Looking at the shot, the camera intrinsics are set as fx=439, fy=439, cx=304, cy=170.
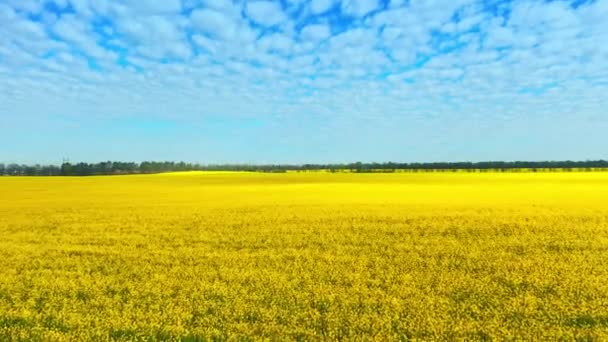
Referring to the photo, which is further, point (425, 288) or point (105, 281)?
point (105, 281)

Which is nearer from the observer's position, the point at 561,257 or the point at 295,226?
the point at 561,257

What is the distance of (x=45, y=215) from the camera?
26.0 m

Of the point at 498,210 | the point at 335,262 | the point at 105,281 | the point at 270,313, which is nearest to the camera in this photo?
the point at 270,313

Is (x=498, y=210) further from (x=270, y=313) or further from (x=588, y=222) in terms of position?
(x=270, y=313)

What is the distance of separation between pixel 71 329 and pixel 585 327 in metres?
9.12

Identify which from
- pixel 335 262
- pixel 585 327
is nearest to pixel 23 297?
pixel 335 262

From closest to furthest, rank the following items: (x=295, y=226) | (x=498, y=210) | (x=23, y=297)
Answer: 1. (x=23, y=297)
2. (x=295, y=226)
3. (x=498, y=210)

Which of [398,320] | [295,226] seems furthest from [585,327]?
[295,226]

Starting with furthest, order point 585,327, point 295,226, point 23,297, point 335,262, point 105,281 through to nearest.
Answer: point 295,226, point 335,262, point 105,281, point 23,297, point 585,327

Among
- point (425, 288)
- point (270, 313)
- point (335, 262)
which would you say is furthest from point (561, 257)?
point (270, 313)

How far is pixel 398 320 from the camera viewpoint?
26.7ft

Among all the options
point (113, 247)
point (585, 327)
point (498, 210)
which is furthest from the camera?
point (498, 210)

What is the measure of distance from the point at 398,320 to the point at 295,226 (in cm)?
1208

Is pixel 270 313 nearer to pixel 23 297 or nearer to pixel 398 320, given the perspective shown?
pixel 398 320
